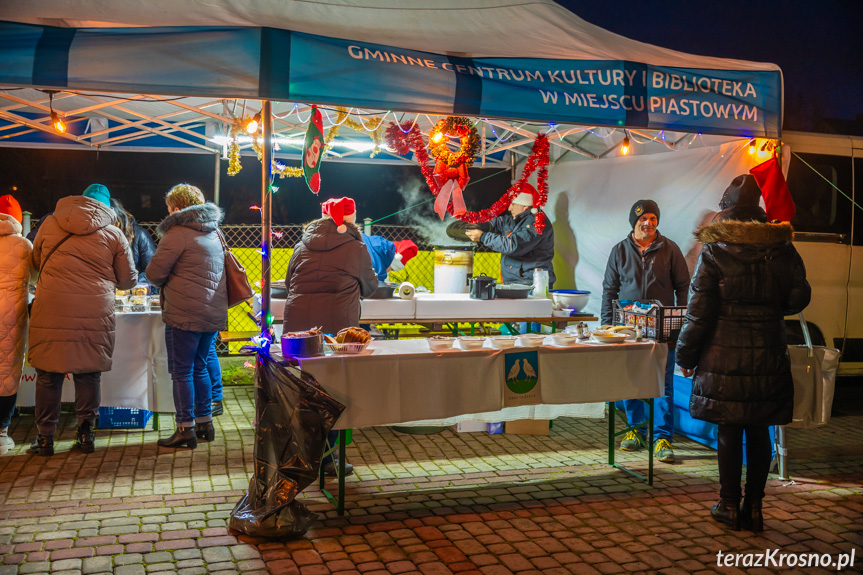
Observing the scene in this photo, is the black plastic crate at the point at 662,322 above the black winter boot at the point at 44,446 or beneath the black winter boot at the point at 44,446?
above

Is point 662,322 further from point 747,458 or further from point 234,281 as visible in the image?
point 234,281

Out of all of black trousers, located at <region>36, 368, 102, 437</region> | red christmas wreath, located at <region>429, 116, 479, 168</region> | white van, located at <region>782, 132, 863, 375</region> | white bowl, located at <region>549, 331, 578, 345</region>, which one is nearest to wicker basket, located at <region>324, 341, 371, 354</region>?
white bowl, located at <region>549, 331, 578, 345</region>

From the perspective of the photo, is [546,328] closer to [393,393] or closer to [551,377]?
[551,377]

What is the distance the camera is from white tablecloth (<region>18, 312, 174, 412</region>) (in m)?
5.76

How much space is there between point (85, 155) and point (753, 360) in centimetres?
1057

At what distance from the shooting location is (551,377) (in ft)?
15.0

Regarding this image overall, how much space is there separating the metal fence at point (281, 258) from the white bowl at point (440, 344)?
5089 millimetres

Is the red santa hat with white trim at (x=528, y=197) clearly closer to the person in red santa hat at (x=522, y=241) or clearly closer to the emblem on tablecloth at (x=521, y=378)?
the person in red santa hat at (x=522, y=241)

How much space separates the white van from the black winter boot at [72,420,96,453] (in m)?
6.48

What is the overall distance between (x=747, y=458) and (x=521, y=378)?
4.62 feet

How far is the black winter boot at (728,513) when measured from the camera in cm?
406

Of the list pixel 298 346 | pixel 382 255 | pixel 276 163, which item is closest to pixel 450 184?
pixel 382 255

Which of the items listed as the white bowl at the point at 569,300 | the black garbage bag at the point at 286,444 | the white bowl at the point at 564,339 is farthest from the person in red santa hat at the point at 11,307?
the white bowl at the point at 569,300

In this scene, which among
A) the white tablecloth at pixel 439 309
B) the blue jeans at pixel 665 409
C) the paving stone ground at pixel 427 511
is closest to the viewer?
the paving stone ground at pixel 427 511
